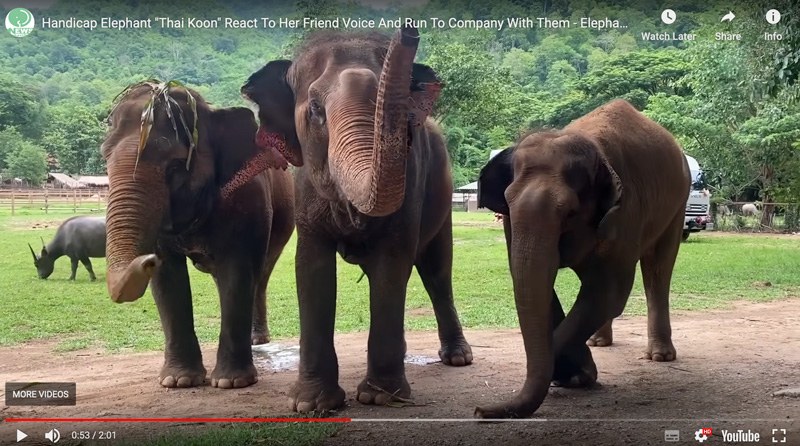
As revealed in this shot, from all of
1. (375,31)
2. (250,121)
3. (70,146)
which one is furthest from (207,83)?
(375,31)

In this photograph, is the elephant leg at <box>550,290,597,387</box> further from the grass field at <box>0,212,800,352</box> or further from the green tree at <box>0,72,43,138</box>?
the green tree at <box>0,72,43,138</box>

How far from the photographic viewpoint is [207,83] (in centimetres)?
392

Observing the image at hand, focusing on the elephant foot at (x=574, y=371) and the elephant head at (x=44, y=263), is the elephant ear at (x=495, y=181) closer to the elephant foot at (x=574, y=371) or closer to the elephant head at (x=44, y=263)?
the elephant foot at (x=574, y=371)

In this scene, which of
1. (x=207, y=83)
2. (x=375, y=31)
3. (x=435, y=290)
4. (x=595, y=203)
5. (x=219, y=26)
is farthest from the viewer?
(x=435, y=290)

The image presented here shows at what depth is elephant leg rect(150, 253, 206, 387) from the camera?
412 cm

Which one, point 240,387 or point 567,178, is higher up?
point 567,178

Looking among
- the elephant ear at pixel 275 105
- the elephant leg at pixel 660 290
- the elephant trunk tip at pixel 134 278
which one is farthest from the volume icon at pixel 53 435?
the elephant leg at pixel 660 290

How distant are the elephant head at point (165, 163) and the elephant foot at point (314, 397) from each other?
0.92 meters

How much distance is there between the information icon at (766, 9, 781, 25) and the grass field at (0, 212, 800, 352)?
9.66ft

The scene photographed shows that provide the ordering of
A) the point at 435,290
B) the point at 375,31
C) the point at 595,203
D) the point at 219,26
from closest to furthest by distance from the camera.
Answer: the point at 219,26 < the point at 375,31 < the point at 595,203 < the point at 435,290

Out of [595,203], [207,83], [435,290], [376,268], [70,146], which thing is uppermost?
[207,83]

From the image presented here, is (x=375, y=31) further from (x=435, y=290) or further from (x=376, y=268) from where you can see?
(x=435, y=290)

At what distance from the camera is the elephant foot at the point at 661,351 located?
470cm

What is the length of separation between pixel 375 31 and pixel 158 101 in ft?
3.75
